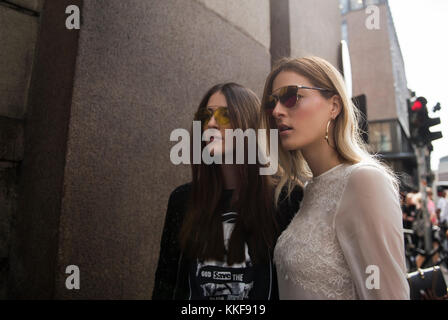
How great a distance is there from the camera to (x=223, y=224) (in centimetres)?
161

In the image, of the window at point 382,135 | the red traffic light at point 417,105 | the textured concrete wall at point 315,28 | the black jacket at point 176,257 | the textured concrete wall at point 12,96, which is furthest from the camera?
the window at point 382,135

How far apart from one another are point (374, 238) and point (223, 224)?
75cm

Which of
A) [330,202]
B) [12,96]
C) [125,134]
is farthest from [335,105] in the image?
[12,96]

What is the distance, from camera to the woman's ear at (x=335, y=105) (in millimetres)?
1506

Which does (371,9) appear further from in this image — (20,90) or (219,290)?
(20,90)

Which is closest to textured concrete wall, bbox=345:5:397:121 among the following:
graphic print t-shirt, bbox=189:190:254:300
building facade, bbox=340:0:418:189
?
building facade, bbox=340:0:418:189

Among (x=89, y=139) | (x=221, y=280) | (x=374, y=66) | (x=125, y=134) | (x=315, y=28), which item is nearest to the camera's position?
(x=221, y=280)

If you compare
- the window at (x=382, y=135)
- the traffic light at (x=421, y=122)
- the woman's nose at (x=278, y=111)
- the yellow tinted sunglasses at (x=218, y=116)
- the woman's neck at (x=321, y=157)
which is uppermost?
the window at (x=382, y=135)

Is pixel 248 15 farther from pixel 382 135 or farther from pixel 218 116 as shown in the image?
pixel 382 135

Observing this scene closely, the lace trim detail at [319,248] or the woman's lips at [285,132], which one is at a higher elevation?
the woman's lips at [285,132]

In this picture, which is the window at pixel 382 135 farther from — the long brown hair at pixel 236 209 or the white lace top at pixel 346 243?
the white lace top at pixel 346 243

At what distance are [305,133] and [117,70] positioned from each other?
1.64 meters

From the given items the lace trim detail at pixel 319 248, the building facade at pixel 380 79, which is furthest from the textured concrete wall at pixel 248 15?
the building facade at pixel 380 79

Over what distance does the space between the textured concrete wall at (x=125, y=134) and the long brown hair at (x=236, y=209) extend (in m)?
0.81
